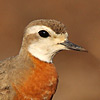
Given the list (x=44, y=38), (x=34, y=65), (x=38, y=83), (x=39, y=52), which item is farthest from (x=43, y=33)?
(x=38, y=83)

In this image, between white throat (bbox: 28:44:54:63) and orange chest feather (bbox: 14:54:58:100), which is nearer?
orange chest feather (bbox: 14:54:58:100)

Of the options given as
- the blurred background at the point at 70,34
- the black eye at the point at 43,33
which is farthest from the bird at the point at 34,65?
the blurred background at the point at 70,34

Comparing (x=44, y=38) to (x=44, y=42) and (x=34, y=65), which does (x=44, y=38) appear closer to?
(x=44, y=42)

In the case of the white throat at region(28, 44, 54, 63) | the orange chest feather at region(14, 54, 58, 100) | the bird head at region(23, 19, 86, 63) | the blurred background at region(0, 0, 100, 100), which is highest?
the bird head at region(23, 19, 86, 63)

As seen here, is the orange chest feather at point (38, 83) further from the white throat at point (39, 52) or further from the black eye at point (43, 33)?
the black eye at point (43, 33)

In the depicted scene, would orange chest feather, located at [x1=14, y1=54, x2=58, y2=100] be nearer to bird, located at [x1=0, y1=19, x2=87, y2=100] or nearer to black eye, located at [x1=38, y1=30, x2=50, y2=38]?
bird, located at [x1=0, y1=19, x2=87, y2=100]

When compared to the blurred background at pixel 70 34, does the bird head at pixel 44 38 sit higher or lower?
higher

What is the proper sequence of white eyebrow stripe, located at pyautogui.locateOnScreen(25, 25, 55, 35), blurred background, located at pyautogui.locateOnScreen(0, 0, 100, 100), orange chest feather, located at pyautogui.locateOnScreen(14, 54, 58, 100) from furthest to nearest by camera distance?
blurred background, located at pyautogui.locateOnScreen(0, 0, 100, 100), white eyebrow stripe, located at pyautogui.locateOnScreen(25, 25, 55, 35), orange chest feather, located at pyautogui.locateOnScreen(14, 54, 58, 100)

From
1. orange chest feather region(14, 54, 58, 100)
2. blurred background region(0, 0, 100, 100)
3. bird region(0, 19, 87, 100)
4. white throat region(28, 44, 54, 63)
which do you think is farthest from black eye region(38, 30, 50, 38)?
blurred background region(0, 0, 100, 100)
